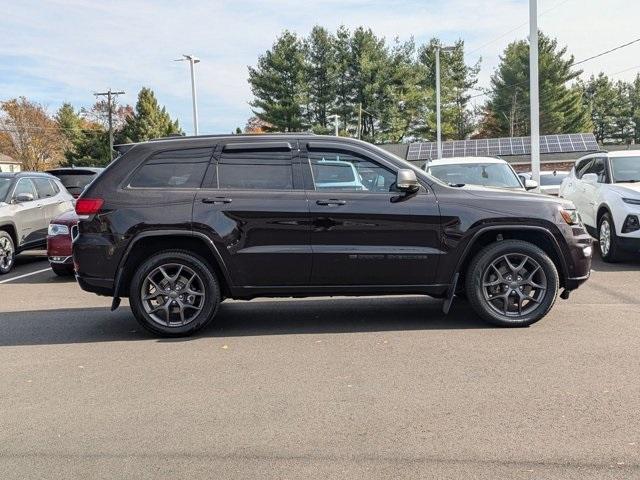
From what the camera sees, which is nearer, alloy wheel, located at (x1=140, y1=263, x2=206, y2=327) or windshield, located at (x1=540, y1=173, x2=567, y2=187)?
alloy wheel, located at (x1=140, y1=263, x2=206, y2=327)

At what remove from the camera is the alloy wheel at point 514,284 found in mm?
5891

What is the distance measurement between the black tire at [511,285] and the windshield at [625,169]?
528 cm

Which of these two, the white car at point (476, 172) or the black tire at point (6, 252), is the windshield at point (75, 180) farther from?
the white car at point (476, 172)

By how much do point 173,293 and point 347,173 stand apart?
2.00 meters

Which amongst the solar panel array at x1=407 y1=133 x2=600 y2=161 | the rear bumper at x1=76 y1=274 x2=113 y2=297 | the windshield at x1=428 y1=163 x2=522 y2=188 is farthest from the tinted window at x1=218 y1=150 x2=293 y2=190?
the solar panel array at x1=407 y1=133 x2=600 y2=161

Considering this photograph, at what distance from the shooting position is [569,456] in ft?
10.9

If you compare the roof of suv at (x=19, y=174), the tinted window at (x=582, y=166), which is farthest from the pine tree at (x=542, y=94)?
the roof of suv at (x=19, y=174)

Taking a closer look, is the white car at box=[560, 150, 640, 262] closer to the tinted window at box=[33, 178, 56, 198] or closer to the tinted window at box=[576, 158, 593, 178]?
the tinted window at box=[576, 158, 593, 178]

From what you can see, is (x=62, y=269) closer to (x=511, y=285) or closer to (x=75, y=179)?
(x=75, y=179)

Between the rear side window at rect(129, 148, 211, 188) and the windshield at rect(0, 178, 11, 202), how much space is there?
241 inches

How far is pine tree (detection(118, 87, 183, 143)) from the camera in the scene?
67.5 m

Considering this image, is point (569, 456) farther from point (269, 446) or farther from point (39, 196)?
point (39, 196)

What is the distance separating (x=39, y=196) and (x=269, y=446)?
379 inches

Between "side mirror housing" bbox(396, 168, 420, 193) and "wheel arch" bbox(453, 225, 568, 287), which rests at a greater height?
"side mirror housing" bbox(396, 168, 420, 193)
